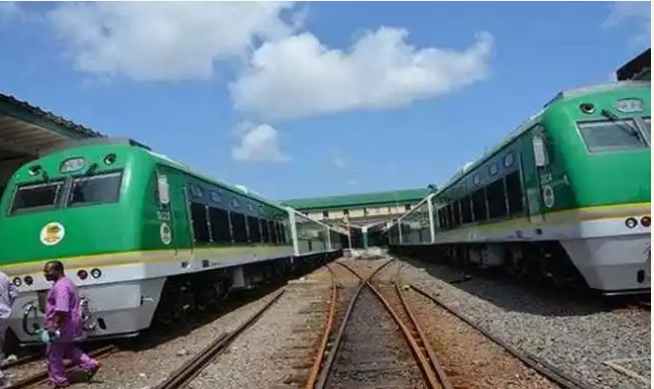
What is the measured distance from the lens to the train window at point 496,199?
14184 millimetres

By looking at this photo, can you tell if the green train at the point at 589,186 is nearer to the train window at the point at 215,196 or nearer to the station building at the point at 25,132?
the train window at the point at 215,196

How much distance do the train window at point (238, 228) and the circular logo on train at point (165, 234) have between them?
459cm

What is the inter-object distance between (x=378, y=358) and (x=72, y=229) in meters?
4.38

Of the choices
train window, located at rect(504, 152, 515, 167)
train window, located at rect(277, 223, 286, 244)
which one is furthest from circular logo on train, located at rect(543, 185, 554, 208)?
train window, located at rect(277, 223, 286, 244)

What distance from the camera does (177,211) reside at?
11539mm

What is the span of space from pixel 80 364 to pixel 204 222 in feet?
16.3

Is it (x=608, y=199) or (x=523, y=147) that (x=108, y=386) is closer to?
(x=608, y=199)

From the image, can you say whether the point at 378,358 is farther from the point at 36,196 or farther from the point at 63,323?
the point at 36,196

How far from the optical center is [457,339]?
9906mm

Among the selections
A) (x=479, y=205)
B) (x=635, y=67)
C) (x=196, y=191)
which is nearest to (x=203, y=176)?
(x=196, y=191)

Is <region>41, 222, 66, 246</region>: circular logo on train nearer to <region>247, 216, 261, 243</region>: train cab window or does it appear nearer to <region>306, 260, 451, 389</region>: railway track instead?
<region>306, 260, 451, 389</region>: railway track

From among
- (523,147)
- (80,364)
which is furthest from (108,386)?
(523,147)

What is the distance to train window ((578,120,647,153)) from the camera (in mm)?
10250

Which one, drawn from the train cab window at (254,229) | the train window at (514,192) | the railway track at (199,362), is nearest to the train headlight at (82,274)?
the railway track at (199,362)
